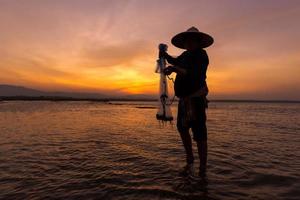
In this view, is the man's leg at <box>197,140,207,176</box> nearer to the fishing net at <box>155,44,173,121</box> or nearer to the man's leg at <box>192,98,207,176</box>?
the man's leg at <box>192,98,207,176</box>

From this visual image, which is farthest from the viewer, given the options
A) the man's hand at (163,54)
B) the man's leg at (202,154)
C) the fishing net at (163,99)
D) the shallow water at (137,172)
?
the fishing net at (163,99)

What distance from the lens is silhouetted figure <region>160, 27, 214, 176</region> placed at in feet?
19.9

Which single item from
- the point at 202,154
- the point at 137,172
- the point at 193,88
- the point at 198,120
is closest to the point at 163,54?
the point at 193,88

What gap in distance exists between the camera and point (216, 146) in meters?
10.2

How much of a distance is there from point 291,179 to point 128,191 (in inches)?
141

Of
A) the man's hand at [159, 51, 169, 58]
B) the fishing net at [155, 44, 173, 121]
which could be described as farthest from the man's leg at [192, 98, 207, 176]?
the man's hand at [159, 51, 169, 58]

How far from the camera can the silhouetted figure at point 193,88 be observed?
19.9 ft

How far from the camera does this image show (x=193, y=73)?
6.07 m

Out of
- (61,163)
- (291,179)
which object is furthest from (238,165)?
(61,163)

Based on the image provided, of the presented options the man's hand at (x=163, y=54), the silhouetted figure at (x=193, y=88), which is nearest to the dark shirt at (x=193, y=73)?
the silhouetted figure at (x=193, y=88)

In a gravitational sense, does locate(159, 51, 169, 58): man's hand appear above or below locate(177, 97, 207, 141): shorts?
above

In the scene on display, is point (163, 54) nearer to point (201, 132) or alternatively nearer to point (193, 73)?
point (193, 73)

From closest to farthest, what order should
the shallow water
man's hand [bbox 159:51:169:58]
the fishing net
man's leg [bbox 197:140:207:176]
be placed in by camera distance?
the shallow water
man's leg [bbox 197:140:207:176]
man's hand [bbox 159:51:169:58]
the fishing net

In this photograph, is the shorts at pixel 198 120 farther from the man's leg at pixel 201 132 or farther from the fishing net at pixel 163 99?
the fishing net at pixel 163 99
